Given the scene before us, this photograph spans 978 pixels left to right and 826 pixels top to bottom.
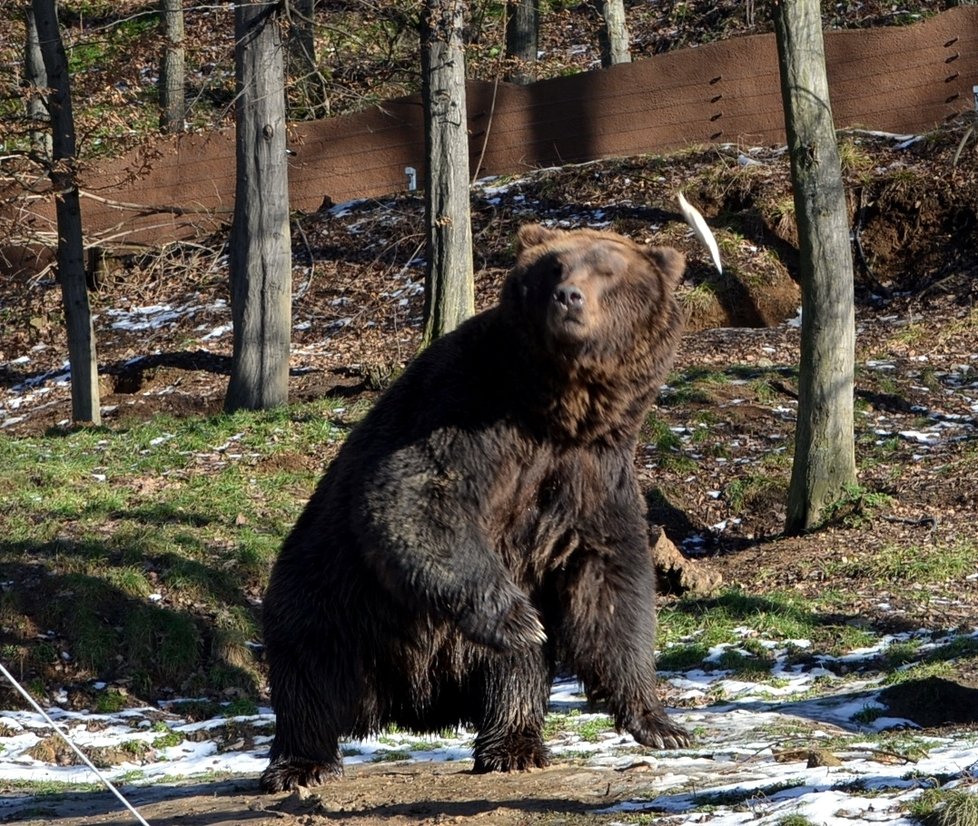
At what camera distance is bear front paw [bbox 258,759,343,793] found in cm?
576

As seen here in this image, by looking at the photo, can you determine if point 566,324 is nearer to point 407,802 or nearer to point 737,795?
point 737,795

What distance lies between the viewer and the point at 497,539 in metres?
5.42

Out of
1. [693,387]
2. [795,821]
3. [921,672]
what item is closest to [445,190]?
[693,387]

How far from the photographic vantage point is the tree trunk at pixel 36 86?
590 inches

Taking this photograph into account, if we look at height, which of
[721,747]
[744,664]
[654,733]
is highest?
[654,733]

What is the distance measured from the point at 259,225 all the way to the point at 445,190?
7.14 ft

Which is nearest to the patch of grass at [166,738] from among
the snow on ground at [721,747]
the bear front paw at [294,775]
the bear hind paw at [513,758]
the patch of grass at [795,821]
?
the snow on ground at [721,747]

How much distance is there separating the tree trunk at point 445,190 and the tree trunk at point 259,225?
1677 mm

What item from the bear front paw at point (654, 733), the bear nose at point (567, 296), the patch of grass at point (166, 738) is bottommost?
the patch of grass at point (166, 738)

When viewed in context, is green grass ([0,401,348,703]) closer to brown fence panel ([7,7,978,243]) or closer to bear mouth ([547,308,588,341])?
bear mouth ([547,308,588,341])

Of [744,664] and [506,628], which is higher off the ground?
[506,628]

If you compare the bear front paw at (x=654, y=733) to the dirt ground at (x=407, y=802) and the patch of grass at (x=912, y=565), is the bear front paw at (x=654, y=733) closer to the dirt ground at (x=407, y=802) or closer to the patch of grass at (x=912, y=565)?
the dirt ground at (x=407, y=802)

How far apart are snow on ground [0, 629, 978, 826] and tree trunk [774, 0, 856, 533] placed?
8.89 feet

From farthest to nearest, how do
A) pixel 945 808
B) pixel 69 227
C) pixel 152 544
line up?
1. pixel 69 227
2. pixel 152 544
3. pixel 945 808
